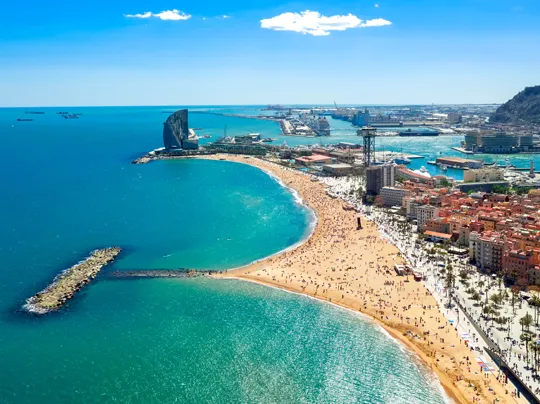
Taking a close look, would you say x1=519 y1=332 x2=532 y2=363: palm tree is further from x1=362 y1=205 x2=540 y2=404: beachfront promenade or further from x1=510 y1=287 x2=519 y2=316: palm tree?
x1=510 y1=287 x2=519 y2=316: palm tree

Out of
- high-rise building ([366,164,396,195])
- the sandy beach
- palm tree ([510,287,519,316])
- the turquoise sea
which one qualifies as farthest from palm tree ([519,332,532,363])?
high-rise building ([366,164,396,195])

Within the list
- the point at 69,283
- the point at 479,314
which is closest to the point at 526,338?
the point at 479,314

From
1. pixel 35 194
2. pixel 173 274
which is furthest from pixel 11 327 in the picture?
pixel 35 194

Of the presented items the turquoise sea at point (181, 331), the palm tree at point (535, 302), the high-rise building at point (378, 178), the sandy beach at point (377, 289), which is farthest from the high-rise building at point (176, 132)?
the palm tree at point (535, 302)

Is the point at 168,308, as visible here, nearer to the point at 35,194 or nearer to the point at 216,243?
the point at 216,243

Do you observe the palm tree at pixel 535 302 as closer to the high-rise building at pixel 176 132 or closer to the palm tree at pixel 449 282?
the palm tree at pixel 449 282

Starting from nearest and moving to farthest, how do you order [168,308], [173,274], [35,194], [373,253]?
1. [168,308]
2. [173,274]
3. [373,253]
4. [35,194]
